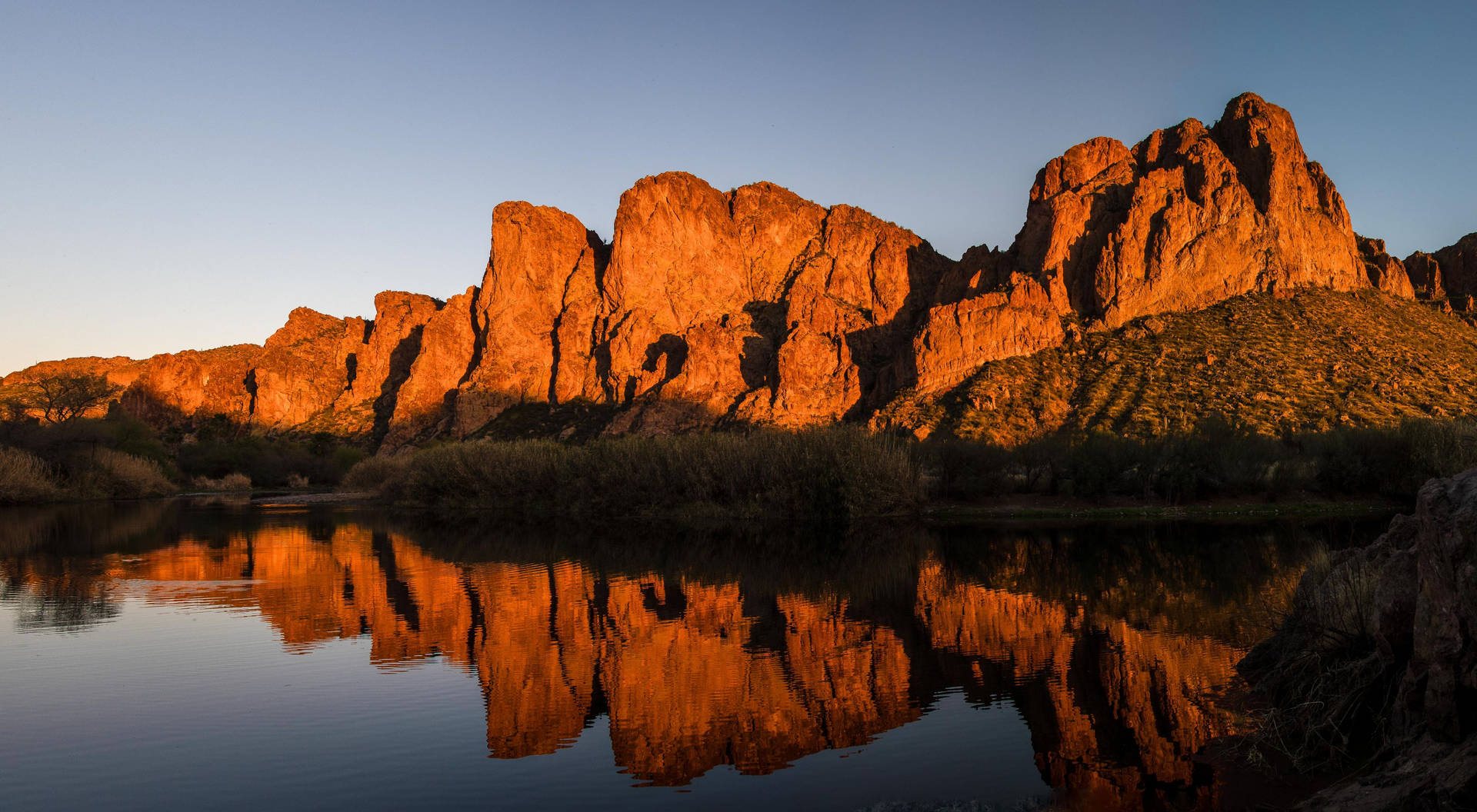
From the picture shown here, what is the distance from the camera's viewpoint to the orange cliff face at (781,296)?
3346 inches

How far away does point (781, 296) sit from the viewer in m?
131

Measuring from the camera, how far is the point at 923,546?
89.6 ft

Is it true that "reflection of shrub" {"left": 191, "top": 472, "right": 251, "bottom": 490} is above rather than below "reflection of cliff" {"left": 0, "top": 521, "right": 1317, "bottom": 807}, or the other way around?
above

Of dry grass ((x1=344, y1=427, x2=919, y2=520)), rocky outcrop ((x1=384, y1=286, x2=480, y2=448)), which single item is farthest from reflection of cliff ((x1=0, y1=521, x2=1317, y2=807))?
rocky outcrop ((x1=384, y1=286, x2=480, y2=448))

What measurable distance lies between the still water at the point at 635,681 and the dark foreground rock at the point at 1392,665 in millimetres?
945

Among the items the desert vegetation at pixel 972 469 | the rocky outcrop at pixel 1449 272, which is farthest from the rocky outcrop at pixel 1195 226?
the desert vegetation at pixel 972 469

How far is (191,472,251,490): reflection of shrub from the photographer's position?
78375 mm

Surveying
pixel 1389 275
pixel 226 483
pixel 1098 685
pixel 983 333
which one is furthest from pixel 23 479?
pixel 1389 275

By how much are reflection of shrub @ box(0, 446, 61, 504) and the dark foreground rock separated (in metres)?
62.7

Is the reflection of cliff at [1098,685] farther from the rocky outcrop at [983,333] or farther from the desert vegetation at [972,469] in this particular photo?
the rocky outcrop at [983,333]

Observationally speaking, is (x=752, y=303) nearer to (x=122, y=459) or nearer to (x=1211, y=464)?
(x=122, y=459)

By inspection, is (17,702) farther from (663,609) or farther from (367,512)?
(367,512)

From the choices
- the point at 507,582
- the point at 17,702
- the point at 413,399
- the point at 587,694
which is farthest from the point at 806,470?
the point at 413,399

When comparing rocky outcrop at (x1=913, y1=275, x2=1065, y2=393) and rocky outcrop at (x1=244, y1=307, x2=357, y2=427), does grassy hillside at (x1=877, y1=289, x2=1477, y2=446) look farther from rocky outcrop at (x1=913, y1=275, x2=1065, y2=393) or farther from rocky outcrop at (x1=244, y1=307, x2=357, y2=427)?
rocky outcrop at (x1=244, y1=307, x2=357, y2=427)
